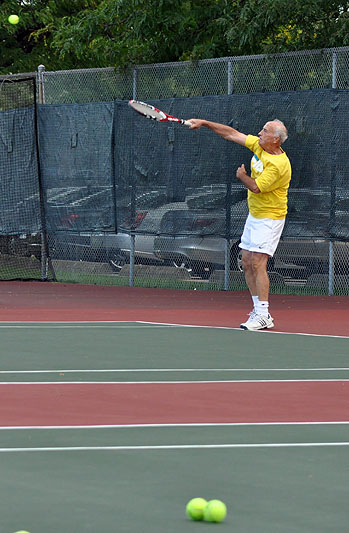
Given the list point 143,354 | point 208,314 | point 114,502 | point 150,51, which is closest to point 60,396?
point 143,354

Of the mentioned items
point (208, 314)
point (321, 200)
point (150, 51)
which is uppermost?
point (150, 51)

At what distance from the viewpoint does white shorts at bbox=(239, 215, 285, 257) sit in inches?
448

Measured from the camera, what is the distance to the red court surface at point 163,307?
12422 mm

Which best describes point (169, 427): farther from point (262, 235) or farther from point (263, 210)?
point (263, 210)

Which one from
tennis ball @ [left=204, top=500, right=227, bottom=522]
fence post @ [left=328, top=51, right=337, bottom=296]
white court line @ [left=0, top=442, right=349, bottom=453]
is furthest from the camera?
fence post @ [left=328, top=51, right=337, bottom=296]

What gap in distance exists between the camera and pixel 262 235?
11391 millimetres

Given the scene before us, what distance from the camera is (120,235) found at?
17016 millimetres

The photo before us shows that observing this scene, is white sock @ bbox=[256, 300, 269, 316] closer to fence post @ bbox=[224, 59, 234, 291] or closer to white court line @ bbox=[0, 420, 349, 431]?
fence post @ bbox=[224, 59, 234, 291]

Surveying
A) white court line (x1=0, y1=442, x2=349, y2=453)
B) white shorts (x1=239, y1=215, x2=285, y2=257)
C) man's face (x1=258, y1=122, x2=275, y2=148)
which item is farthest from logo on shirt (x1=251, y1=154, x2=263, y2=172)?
white court line (x1=0, y1=442, x2=349, y2=453)

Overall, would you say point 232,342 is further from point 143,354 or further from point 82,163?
point 82,163

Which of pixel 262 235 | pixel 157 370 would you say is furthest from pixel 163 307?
pixel 157 370

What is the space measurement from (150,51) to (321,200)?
379 cm

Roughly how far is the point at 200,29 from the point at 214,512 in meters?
13.2

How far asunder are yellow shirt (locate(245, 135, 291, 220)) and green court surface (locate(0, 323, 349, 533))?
108 inches
